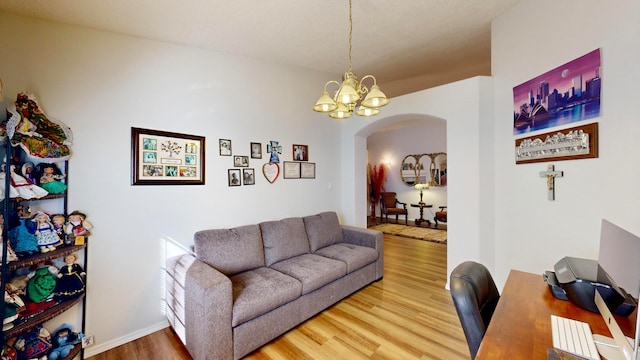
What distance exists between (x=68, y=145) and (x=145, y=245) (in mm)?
1040

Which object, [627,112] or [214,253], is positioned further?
[214,253]

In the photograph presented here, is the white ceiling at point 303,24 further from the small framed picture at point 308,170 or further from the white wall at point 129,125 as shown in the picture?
the small framed picture at point 308,170

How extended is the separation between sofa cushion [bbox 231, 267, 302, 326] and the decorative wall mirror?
5878 millimetres

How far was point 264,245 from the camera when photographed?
9.22 ft

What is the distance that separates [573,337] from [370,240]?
2.38 m

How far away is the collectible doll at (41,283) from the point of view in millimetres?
1726

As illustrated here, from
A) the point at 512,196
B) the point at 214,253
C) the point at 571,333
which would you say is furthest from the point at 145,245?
the point at 512,196

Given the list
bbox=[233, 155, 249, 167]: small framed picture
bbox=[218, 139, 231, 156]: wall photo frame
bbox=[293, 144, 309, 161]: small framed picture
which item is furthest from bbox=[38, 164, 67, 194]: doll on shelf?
bbox=[293, 144, 309, 161]: small framed picture

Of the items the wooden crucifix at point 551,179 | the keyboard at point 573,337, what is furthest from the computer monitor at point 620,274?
the wooden crucifix at point 551,179

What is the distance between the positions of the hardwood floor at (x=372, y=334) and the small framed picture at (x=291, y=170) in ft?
5.72

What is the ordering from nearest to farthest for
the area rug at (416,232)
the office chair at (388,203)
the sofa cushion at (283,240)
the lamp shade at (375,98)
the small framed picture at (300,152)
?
the lamp shade at (375,98) < the sofa cushion at (283,240) < the small framed picture at (300,152) < the area rug at (416,232) < the office chair at (388,203)

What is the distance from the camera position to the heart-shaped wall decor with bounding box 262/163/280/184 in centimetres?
319

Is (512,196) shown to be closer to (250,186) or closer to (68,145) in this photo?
(250,186)

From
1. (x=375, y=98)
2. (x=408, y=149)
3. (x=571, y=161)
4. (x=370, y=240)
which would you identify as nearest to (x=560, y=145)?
(x=571, y=161)
